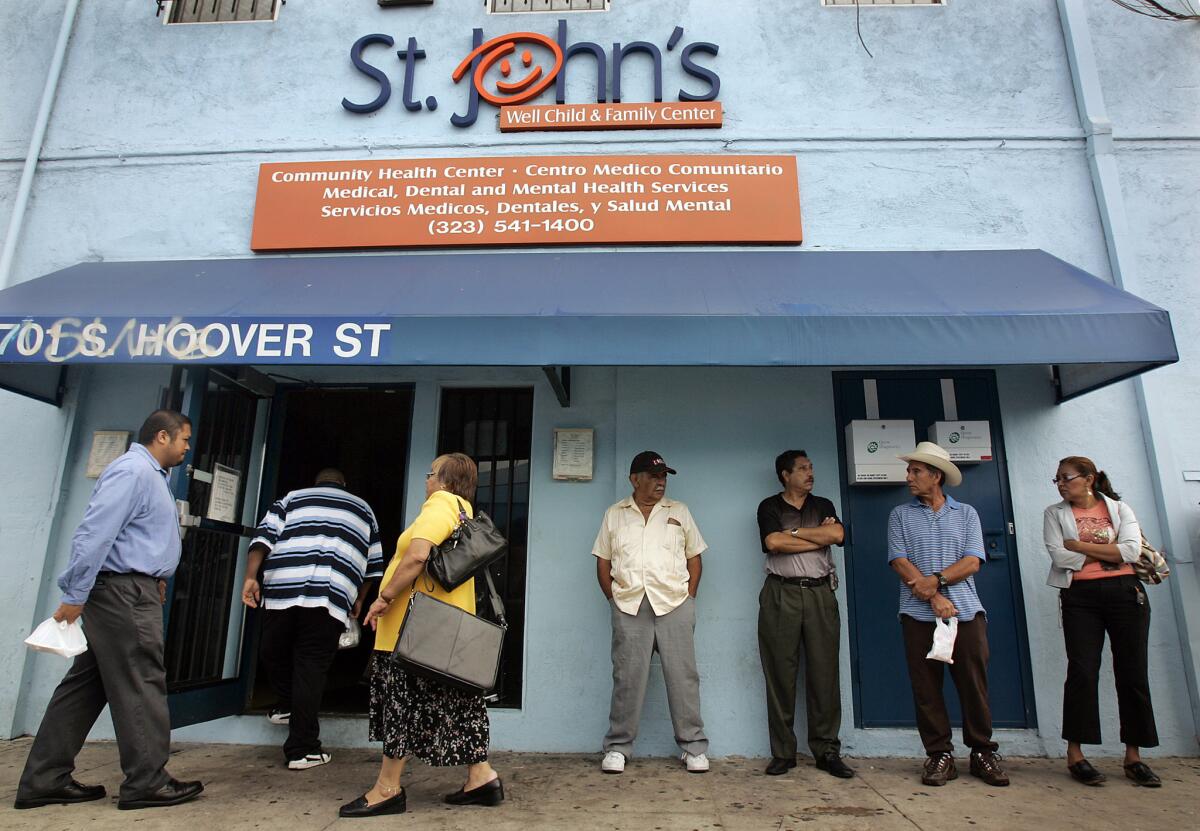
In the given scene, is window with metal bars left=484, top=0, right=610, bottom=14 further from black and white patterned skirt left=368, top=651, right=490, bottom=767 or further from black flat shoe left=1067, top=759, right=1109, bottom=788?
black flat shoe left=1067, top=759, right=1109, bottom=788

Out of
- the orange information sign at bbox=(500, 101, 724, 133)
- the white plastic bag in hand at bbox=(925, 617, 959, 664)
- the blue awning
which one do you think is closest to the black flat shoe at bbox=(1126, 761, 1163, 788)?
the white plastic bag in hand at bbox=(925, 617, 959, 664)

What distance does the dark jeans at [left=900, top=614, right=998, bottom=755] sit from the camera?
3963mm

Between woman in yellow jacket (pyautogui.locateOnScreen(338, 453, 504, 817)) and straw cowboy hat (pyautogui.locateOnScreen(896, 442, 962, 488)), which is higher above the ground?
straw cowboy hat (pyautogui.locateOnScreen(896, 442, 962, 488))

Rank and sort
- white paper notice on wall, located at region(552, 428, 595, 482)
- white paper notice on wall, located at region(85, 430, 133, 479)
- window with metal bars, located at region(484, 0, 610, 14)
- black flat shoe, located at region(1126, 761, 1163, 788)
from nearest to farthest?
black flat shoe, located at region(1126, 761, 1163, 788)
white paper notice on wall, located at region(552, 428, 595, 482)
white paper notice on wall, located at region(85, 430, 133, 479)
window with metal bars, located at region(484, 0, 610, 14)

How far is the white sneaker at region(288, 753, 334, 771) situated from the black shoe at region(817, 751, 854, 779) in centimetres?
279

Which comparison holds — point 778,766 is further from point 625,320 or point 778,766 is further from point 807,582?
point 625,320

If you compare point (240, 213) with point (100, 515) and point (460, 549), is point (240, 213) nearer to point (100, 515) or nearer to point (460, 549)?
point (100, 515)

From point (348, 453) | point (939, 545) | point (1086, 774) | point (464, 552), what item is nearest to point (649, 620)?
point (464, 552)

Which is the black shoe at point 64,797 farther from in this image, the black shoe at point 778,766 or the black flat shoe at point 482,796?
the black shoe at point 778,766

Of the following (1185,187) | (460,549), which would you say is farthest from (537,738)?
(1185,187)

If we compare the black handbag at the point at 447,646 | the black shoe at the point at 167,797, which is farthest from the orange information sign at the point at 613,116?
the black shoe at the point at 167,797

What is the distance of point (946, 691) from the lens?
4.59 meters

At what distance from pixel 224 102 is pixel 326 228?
153 cm

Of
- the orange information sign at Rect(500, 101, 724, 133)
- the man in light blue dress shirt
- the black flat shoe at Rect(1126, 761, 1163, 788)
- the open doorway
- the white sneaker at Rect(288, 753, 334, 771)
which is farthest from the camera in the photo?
the orange information sign at Rect(500, 101, 724, 133)
